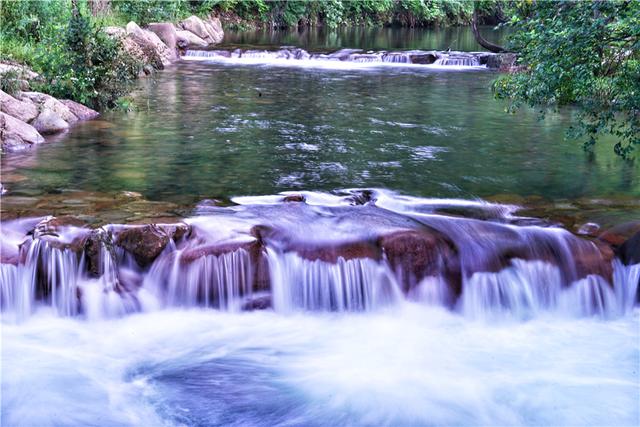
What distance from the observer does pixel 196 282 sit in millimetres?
7543

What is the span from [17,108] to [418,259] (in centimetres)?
757

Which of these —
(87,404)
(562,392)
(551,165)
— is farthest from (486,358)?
(551,165)

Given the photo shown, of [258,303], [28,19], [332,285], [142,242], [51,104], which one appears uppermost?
[28,19]

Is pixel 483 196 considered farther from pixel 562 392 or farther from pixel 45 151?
pixel 45 151

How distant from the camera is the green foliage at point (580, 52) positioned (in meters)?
8.12

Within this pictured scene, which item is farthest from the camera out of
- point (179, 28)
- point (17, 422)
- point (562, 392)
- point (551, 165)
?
point (179, 28)

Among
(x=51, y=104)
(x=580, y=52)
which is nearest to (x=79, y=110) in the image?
(x=51, y=104)

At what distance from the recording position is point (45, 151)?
11070 mm

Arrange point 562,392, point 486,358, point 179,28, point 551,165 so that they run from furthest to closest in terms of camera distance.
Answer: point 179,28 < point 551,165 < point 486,358 < point 562,392

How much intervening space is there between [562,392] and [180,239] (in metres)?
3.85

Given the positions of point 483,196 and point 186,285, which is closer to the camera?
point 186,285

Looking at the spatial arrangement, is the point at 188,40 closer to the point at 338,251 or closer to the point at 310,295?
the point at 338,251

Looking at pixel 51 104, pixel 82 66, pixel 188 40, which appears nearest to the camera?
pixel 51 104

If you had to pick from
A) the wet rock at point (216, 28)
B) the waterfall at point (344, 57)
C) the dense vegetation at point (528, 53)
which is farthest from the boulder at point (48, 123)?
the wet rock at point (216, 28)
